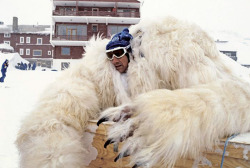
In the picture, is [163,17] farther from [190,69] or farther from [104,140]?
[104,140]

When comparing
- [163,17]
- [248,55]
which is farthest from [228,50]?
[163,17]

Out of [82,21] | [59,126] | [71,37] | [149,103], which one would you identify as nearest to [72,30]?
[71,37]

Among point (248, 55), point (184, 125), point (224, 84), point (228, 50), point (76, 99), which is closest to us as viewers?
point (184, 125)

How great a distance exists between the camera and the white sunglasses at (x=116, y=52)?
1768 millimetres

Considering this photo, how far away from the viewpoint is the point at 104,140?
1.36 metres

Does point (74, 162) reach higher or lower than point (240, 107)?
lower

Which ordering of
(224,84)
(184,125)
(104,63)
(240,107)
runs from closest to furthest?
(184,125), (240,107), (224,84), (104,63)

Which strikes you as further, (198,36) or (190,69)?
(198,36)

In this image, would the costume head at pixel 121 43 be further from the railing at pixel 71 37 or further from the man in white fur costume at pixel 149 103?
the railing at pixel 71 37

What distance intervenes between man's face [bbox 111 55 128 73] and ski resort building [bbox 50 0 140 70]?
19.5 meters

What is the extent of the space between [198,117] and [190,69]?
1.76 feet

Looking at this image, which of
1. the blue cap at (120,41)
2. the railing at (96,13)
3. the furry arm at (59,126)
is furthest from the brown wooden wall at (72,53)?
the furry arm at (59,126)

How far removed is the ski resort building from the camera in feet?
69.9

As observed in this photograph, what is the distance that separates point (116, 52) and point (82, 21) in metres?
21.3
